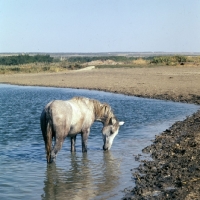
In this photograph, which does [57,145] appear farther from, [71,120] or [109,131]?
[109,131]

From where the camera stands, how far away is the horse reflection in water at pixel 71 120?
909 cm

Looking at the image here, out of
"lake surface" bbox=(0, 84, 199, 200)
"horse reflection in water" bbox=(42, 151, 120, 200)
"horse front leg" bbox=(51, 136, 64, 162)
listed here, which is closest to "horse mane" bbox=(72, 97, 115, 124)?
"lake surface" bbox=(0, 84, 199, 200)

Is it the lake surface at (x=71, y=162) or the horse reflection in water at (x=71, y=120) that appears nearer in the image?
the lake surface at (x=71, y=162)

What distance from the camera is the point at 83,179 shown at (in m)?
8.62

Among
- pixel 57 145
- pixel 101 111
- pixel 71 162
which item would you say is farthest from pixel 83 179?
pixel 101 111

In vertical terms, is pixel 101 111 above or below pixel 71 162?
above

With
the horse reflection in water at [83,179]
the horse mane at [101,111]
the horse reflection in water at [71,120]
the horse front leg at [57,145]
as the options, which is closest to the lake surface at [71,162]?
the horse reflection in water at [83,179]

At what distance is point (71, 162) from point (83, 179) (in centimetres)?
151

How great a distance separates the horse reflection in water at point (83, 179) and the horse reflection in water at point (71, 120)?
1.95 ft

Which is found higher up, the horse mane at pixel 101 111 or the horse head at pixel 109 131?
the horse mane at pixel 101 111

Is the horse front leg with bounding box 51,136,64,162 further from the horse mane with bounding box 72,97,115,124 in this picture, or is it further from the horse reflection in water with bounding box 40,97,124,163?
the horse mane with bounding box 72,97,115,124

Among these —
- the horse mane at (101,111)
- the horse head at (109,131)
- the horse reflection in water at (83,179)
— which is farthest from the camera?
the horse head at (109,131)

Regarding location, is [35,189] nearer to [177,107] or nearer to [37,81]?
[177,107]

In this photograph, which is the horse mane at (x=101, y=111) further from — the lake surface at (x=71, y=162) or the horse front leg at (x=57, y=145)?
the horse front leg at (x=57, y=145)
